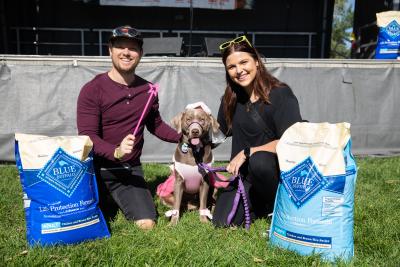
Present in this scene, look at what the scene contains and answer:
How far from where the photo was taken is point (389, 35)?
655 cm

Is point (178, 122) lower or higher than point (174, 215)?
higher

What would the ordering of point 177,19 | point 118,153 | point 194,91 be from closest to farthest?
point 118,153, point 194,91, point 177,19

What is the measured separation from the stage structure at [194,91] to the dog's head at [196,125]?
2.24 meters

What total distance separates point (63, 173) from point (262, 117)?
1.64 m

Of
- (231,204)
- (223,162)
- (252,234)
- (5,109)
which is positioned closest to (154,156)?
(223,162)

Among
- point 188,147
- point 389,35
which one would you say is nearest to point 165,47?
point 389,35

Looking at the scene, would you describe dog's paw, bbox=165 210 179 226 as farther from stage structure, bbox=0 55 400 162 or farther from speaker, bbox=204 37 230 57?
speaker, bbox=204 37 230 57

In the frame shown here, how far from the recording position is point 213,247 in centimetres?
262

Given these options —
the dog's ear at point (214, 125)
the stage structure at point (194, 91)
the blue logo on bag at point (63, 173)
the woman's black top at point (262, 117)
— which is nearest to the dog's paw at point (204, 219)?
the woman's black top at point (262, 117)

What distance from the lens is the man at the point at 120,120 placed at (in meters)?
3.17

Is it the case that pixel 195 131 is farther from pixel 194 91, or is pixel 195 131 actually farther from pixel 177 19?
pixel 177 19

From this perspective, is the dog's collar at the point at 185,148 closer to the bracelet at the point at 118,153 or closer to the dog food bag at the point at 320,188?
the bracelet at the point at 118,153

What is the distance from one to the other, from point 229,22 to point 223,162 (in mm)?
8007

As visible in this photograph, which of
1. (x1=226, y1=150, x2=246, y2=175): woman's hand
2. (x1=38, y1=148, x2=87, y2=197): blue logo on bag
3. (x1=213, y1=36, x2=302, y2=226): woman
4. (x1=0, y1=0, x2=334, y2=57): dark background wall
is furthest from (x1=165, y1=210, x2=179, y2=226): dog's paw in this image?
(x1=0, y1=0, x2=334, y2=57): dark background wall
